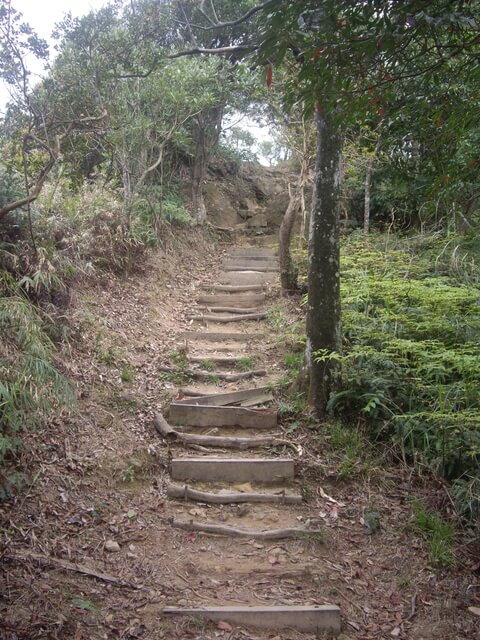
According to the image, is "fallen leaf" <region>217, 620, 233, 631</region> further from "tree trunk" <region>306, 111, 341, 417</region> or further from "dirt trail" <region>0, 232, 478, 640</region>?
"tree trunk" <region>306, 111, 341, 417</region>

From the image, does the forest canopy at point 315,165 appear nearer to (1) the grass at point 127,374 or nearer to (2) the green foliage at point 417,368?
(2) the green foliage at point 417,368

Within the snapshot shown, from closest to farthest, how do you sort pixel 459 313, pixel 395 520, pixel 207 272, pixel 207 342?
1. pixel 395 520
2. pixel 459 313
3. pixel 207 342
4. pixel 207 272

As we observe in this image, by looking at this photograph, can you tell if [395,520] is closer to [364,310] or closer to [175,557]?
[175,557]

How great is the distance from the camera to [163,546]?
3.71 metres

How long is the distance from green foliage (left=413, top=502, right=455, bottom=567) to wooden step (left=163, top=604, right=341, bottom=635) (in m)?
0.95

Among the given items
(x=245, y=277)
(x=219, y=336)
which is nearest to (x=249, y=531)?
(x=219, y=336)

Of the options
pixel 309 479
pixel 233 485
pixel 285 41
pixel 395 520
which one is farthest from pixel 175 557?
pixel 285 41

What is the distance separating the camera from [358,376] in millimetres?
5051

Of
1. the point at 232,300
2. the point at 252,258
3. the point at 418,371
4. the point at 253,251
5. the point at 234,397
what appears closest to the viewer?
the point at 418,371

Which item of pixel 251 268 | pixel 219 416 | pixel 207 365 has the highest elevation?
pixel 251 268

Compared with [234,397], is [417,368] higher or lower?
higher

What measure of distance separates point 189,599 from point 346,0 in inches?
143

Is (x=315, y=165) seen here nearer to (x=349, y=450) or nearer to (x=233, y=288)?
(x=349, y=450)

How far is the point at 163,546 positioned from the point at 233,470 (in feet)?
3.65
